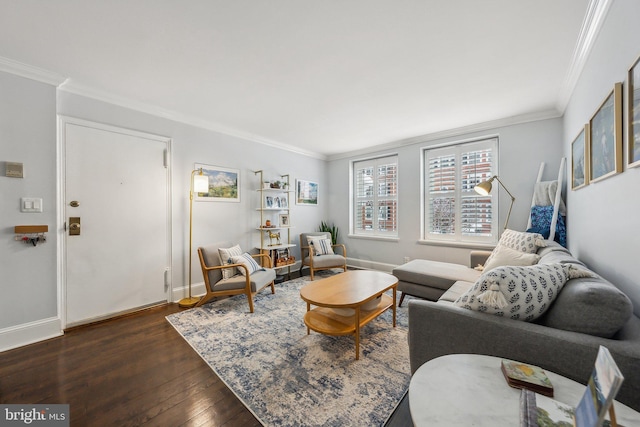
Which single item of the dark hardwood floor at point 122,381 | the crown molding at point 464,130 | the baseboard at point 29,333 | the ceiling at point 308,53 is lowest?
the dark hardwood floor at point 122,381

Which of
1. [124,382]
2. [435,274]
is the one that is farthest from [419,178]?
[124,382]

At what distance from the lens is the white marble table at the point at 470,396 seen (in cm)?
75

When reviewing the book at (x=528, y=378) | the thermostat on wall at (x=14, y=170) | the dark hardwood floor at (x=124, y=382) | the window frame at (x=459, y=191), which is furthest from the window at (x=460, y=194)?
the thermostat on wall at (x=14, y=170)

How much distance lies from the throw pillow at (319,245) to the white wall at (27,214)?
3200mm

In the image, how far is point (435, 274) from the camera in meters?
2.78

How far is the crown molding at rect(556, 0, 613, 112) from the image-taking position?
Result: 1537 mm

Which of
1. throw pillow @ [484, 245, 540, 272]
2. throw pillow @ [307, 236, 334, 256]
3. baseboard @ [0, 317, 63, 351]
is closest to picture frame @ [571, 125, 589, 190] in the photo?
throw pillow @ [484, 245, 540, 272]

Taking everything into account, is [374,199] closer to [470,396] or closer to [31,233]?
[470,396]

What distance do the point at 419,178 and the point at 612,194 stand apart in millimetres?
2823

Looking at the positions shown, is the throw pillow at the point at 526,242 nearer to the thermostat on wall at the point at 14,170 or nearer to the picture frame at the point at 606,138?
the picture frame at the point at 606,138

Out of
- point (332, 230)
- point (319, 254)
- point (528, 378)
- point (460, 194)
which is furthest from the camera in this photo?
point (332, 230)

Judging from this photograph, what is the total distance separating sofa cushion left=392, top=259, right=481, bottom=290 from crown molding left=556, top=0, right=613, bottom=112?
211 centimetres

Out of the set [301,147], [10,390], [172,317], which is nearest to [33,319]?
[10,390]

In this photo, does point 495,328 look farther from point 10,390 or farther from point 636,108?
point 10,390
